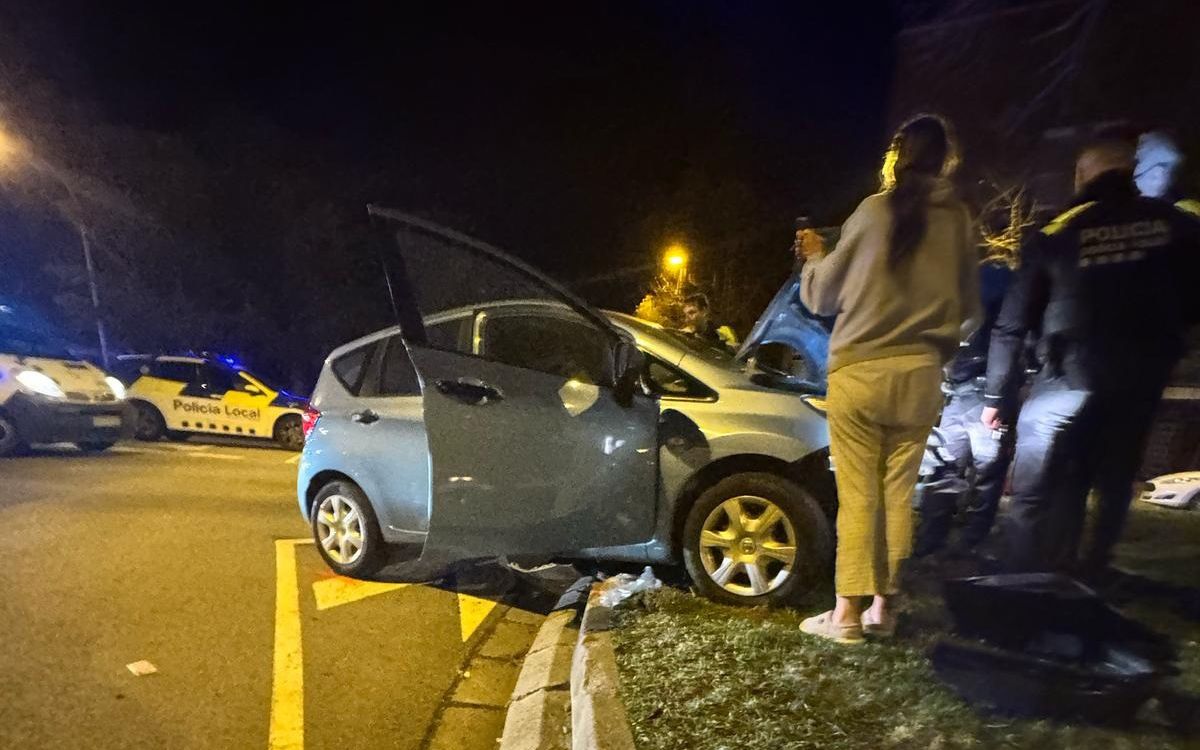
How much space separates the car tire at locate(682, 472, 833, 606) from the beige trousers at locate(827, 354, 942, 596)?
0.66 meters

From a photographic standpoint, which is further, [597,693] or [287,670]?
[287,670]

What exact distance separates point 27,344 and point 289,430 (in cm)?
349

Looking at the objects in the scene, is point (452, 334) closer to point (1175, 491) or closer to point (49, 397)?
point (1175, 491)

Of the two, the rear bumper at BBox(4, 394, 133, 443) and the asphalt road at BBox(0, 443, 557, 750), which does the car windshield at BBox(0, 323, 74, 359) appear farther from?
the asphalt road at BBox(0, 443, 557, 750)

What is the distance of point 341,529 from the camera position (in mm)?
5246

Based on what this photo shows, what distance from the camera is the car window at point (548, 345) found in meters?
4.09

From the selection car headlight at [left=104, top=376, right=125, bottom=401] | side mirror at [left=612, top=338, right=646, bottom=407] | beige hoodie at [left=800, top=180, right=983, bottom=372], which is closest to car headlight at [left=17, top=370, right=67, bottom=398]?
car headlight at [left=104, top=376, right=125, bottom=401]

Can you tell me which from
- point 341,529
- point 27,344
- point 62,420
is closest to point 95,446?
point 62,420

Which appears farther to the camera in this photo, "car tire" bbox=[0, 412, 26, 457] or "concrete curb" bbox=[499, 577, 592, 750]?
"car tire" bbox=[0, 412, 26, 457]

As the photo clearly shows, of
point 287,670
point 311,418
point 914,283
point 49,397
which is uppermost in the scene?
point 914,283

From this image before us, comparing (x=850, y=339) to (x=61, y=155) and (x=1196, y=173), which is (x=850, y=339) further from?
(x=61, y=155)

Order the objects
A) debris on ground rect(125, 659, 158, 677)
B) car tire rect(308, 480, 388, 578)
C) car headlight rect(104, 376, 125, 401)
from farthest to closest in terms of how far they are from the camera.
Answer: car headlight rect(104, 376, 125, 401) < car tire rect(308, 480, 388, 578) < debris on ground rect(125, 659, 158, 677)

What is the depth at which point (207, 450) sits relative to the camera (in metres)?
11.8

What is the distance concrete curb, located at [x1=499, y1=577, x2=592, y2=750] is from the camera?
3191 mm
